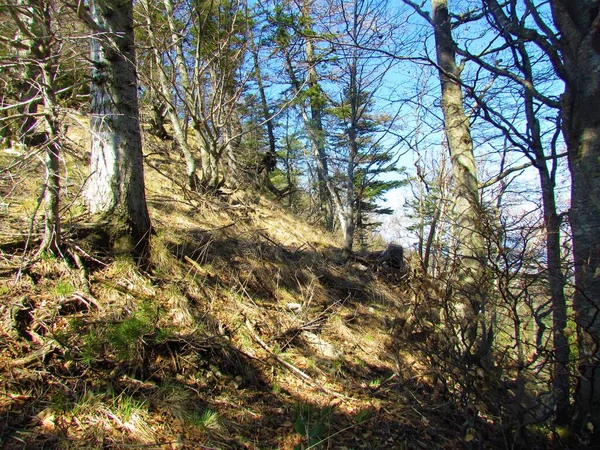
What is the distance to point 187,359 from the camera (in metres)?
3.04

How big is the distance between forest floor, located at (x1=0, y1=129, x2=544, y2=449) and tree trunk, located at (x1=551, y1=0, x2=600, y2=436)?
67 centimetres

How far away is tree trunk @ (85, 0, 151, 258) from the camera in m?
3.55

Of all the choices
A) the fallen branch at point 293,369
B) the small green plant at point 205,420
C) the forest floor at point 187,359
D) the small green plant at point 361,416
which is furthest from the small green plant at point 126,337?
the small green plant at point 361,416

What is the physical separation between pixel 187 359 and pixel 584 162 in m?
3.45

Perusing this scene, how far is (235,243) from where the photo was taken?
5383 millimetres

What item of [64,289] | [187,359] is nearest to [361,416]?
[187,359]

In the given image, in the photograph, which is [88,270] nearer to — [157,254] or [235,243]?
[157,254]

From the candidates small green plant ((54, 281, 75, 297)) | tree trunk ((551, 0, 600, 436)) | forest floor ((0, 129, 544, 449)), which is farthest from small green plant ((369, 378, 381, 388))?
small green plant ((54, 281, 75, 297))

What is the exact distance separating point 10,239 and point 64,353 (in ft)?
4.86

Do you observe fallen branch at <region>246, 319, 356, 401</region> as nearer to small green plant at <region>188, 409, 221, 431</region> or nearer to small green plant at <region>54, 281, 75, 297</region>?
small green plant at <region>188, 409, 221, 431</region>

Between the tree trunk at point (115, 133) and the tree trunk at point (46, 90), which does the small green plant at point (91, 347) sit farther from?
the tree trunk at point (115, 133)

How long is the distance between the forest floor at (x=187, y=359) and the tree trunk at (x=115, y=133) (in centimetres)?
28

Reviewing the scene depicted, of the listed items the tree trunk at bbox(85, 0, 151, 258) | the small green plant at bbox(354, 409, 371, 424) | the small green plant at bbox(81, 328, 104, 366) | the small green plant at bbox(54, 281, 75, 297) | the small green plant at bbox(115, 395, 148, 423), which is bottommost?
the small green plant at bbox(354, 409, 371, 424)

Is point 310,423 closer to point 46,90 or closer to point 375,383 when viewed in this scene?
point 375,383
